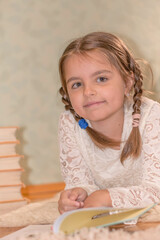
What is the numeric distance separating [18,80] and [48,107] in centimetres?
24

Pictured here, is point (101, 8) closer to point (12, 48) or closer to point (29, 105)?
point (12, 48)

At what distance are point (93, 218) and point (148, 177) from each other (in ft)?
0.81

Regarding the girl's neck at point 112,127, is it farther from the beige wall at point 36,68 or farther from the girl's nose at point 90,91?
the beige wall at point 36,68

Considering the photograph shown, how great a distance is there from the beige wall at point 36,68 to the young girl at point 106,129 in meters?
0.93

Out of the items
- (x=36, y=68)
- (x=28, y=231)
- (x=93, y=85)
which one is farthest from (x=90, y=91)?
(x=36, y=68)

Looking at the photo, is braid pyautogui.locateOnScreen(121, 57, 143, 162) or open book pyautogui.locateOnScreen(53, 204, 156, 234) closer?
open book pyautogui.locateOnScreen(53, 204, 156, 234)

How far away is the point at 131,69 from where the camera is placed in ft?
3.77

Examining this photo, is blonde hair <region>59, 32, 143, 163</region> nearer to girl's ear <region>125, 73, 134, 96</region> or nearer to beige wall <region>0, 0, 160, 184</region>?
girl's ear <region>125, 73, 134, 96</region>

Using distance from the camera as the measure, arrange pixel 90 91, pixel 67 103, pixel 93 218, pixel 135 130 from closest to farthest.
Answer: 1. pixel 93 218
2. pixel 90 91
3. pixel 135 130
4. pixel 67 103

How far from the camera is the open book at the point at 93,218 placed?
0.76 meters

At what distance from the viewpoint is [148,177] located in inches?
40.6

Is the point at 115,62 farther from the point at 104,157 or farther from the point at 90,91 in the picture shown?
the point at 104,157

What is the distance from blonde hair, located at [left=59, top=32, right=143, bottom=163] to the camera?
3.57ft

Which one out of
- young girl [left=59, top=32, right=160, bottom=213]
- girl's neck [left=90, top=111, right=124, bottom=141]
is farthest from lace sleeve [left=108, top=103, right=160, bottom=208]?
girl's neck [left=90, top=111, right=124, bottom=141]
